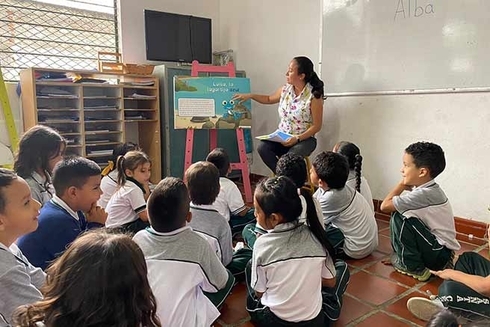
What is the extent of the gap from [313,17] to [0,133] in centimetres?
308

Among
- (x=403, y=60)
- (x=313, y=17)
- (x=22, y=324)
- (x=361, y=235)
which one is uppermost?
(x=313, y=17)

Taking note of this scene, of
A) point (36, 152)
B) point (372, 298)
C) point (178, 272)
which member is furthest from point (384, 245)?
point (36, 152)

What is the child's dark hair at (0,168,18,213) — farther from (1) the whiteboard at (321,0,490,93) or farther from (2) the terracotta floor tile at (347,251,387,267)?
(1) the whiteboard at (321,0,490,93)

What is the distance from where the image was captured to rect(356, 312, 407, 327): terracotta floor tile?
5.36 ft

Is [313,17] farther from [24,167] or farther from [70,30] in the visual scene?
[24,167]

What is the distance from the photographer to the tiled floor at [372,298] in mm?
1666

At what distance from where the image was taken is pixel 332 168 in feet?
6.85

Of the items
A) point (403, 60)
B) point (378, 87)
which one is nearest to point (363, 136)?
point (378, 87)

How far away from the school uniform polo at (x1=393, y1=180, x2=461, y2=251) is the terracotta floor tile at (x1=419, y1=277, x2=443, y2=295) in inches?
Answer: 7.5

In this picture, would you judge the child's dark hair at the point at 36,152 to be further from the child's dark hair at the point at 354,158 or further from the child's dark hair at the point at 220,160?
the child's dark hair at the point at 354,158

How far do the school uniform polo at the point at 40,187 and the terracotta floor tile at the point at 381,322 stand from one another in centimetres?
152

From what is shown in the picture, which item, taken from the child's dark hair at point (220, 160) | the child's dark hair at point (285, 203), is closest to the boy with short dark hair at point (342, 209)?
the child's dark hair at point (220, 160)

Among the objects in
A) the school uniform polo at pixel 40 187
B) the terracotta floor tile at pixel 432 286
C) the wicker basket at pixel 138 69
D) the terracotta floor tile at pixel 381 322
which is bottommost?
the terracotta floor tile at pixel 381 322

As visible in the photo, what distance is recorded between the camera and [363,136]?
10.7ft
